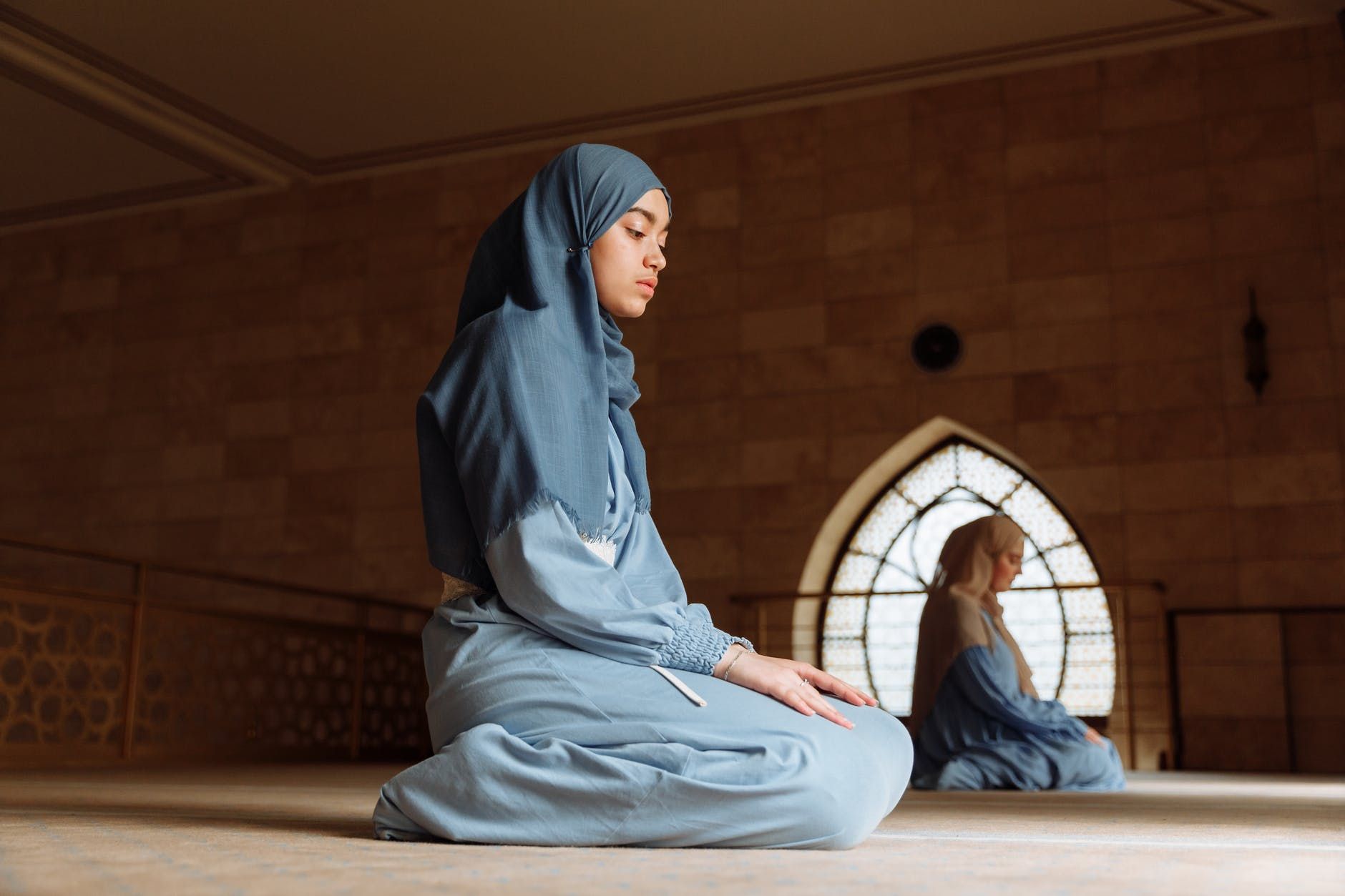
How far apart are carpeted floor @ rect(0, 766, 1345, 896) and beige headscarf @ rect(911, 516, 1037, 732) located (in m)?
1.98

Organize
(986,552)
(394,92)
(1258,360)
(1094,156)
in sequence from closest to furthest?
1. (986,552)
2. (1258,360)
3. (1094,156)
4. (394,92)

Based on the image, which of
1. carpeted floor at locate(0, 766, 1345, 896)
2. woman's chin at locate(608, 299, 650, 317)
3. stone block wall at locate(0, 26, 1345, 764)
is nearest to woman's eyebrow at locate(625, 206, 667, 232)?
woman's chin at locate(608, 299, 650, 317)

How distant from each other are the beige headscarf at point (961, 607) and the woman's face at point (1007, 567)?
2 centimetres

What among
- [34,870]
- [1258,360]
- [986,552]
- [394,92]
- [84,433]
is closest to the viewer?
[34,870]

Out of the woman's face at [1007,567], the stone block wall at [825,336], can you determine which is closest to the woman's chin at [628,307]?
the woman's face at [1007,567]

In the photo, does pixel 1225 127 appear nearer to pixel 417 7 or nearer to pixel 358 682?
pixel 417 7

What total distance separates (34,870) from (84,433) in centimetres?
1051

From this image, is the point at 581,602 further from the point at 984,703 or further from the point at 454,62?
the point at 454,62

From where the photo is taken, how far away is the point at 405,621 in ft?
32.6

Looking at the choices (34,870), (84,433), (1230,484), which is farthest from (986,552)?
(84,433)

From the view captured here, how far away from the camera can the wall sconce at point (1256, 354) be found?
811 centimetres

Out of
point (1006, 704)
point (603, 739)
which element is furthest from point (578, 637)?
point (1006, 704)

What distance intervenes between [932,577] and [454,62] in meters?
4.65

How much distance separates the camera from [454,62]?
30.1 feet
